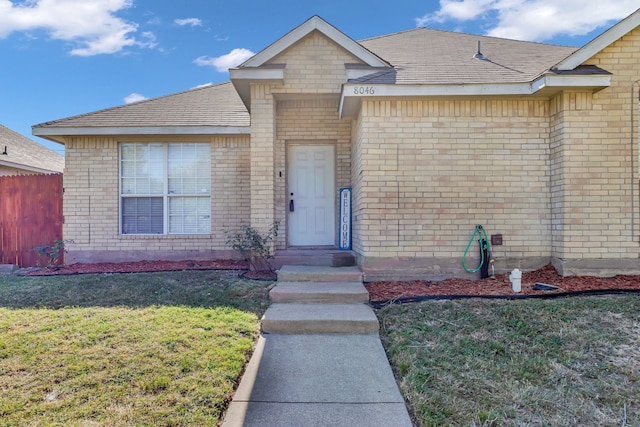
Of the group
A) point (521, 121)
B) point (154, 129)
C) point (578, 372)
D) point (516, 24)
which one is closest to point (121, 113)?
point (154, 129)

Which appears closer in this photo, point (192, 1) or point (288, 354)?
point (288, 354)

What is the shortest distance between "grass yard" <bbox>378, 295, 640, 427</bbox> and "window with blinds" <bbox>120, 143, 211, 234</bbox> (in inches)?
207

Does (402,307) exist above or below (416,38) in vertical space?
below

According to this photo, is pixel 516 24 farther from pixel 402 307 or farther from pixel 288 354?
pixel 288 354

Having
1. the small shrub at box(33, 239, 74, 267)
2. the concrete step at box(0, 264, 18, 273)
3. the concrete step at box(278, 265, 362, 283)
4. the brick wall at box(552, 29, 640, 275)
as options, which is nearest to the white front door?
the concrete step at box(278, 265, 362, 283)

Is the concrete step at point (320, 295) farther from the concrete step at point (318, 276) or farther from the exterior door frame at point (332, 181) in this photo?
the exterior door frame at point (332, 181)

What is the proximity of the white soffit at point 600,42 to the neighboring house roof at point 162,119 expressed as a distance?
5.75 m

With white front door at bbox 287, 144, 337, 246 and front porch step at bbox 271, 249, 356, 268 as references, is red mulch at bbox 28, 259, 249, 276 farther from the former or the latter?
white front door at bbox 287, 144, 337, 246

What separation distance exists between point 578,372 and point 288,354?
→ 2487 mm

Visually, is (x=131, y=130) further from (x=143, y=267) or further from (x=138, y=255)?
(x=143, y=267)

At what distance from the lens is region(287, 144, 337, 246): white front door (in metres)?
7.97

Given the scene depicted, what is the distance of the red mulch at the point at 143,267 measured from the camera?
23.8 feet

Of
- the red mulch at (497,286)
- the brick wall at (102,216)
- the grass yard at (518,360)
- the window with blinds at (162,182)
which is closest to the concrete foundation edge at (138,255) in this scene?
the brick wall at (102,216)

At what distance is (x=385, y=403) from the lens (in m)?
2.87
